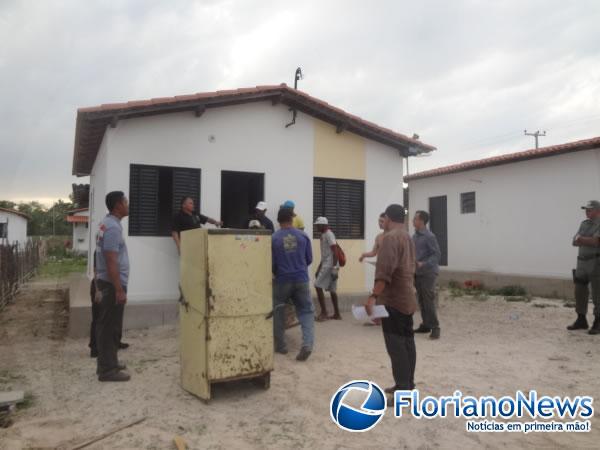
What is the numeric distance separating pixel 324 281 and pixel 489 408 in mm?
4129

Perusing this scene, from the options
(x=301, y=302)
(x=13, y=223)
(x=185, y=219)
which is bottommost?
(x=301, y=302)

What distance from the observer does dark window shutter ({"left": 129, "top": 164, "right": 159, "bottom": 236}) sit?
809 centimetres

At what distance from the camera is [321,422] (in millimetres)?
4137

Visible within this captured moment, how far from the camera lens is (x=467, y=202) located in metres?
15.6

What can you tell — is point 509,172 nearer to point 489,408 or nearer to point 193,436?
point 489,408

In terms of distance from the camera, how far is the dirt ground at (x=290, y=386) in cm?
383

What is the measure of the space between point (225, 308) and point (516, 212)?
11.4 m

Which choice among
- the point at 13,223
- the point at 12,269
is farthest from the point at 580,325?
the point at 13,223

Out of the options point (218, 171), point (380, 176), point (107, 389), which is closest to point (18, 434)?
point (107, 389)

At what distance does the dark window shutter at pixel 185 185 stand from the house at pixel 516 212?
29.0 feet

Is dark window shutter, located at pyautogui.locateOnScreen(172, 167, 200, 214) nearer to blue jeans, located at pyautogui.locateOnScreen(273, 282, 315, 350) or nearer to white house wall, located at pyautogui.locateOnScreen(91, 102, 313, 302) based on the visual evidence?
white house wall, located at pyautogui.locateOnScreen(91, 102, 313, 302)

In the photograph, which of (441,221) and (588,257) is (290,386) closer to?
(588,257)

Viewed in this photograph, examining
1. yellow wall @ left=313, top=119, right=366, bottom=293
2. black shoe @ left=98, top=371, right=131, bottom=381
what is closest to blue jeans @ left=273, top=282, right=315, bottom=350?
black shoe @ left=98, top=371, right=131, bottom=381

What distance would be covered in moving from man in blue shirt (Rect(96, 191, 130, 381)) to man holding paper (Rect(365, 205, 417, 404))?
256 cm
